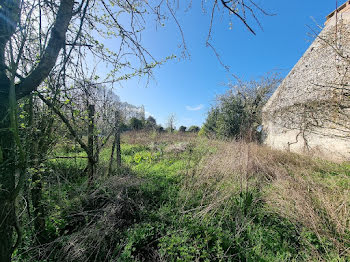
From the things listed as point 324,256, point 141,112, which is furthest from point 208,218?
point 141,112

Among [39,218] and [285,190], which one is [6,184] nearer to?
[39,218]

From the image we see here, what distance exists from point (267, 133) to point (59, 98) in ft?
38.1

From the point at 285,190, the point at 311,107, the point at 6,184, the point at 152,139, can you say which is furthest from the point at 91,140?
the point at 152,139

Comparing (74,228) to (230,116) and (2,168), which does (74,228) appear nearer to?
(2,168)

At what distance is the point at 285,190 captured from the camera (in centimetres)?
290

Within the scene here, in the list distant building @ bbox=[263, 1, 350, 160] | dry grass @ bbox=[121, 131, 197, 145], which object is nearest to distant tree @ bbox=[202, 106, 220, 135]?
dry grass @ bbox=[121, 131, 197, 145]

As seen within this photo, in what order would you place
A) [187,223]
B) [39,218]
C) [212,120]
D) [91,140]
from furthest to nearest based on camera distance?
[212,120], [91,140], [187,223], [39,218]

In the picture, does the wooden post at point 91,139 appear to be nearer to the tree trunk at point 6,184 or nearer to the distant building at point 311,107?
the tree trunk at point 6,184

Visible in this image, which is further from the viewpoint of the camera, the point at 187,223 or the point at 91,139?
the point at 91,139

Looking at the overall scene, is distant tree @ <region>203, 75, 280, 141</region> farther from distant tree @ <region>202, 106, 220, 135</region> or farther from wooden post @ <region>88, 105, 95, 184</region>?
wooden post @ <region>88, 105, 95, 184</region>

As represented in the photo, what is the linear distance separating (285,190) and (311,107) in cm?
546

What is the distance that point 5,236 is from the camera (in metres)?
1.09

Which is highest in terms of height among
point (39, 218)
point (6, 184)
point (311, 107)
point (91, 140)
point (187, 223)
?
point (311, 107)

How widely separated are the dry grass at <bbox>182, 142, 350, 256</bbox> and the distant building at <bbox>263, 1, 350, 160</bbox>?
75.4 inches
